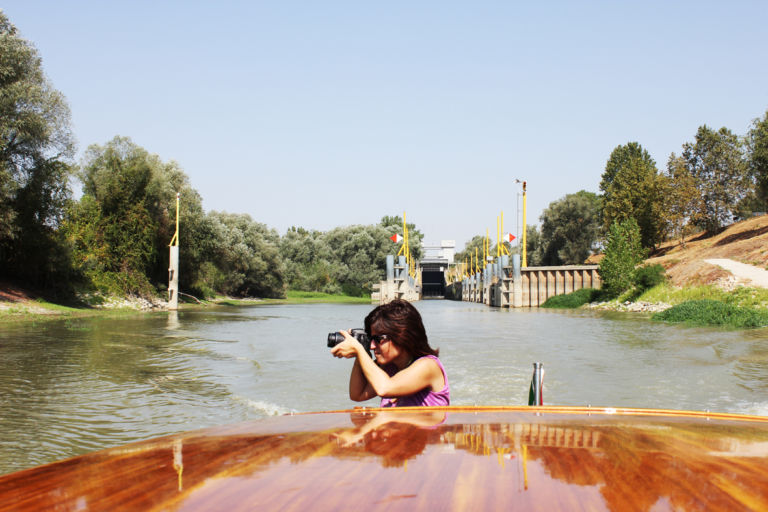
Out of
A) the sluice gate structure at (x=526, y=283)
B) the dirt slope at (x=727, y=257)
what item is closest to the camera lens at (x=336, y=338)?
the dirt slope at (x=727, y=257)

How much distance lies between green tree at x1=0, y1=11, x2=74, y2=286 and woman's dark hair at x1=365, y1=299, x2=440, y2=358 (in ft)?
73.0

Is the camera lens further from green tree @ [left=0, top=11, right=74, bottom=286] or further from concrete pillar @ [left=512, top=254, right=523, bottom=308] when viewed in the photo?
concrete pillar @ [left=512, top=254, right=523, bottom=308]

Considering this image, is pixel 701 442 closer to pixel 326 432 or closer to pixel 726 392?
pixel 326 432

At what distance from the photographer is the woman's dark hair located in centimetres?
335

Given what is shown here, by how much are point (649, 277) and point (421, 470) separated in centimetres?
3207

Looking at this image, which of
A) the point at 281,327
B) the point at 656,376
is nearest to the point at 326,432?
the point at 656,376

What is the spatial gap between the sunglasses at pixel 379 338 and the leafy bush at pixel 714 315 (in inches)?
671

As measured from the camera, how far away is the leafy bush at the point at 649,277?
30469mm

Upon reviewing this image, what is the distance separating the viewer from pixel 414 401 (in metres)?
3.29

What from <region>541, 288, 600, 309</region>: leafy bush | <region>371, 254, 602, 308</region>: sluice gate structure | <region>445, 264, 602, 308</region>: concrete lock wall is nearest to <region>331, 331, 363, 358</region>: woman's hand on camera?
<region>371, 254, 602, 308</region>: sluice gate structure

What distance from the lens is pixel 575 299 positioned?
3800 centimetres

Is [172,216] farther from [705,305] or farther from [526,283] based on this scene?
[705,305]

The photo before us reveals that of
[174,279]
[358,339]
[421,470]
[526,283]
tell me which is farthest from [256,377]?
[526,283]

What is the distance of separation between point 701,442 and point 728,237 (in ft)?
147
